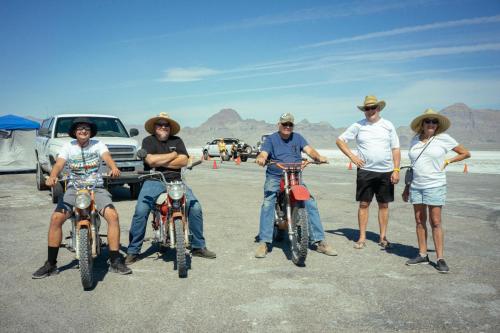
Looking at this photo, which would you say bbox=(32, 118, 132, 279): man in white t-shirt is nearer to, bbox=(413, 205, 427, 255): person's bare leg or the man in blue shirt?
the man in blue shirt

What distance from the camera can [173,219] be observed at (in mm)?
5324

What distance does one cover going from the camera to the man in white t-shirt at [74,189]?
17.3ft

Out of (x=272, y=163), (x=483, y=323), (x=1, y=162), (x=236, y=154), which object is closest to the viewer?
(x=483, y=323)

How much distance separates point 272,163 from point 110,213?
239 centimetres

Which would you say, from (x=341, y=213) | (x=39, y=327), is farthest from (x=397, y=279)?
(x=341, y=213)

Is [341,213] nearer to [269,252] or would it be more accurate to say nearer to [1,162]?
[269,252]

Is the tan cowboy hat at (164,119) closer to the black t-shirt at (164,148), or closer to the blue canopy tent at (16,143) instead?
the black t-shirt at (164,148)

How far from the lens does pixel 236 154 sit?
114ft

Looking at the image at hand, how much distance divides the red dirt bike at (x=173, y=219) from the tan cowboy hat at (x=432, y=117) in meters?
3.29

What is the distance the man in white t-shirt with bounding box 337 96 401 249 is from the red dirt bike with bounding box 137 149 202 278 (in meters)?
2.65

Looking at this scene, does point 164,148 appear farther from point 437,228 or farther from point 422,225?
point 437,228

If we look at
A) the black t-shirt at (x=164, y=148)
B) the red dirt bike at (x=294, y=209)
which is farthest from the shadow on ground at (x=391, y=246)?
the black t-shirt at (x=164, y=148)

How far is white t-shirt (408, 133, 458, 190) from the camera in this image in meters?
5.62

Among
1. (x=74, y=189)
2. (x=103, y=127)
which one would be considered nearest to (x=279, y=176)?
(x=74, y=189)
